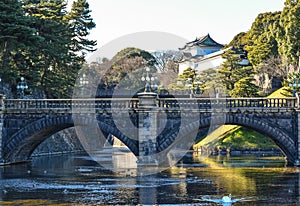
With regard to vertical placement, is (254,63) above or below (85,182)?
above

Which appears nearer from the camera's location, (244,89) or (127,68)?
(244,89)

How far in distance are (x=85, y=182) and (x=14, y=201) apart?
9.57 m

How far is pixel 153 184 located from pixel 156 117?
38.2 ft

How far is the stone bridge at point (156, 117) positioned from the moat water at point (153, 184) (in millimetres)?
2756

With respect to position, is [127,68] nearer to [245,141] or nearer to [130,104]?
[245,141]

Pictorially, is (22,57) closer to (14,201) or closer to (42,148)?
(42,148)

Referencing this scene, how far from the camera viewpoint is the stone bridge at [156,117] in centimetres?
5088

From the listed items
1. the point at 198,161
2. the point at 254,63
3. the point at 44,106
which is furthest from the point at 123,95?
the point at 44,106

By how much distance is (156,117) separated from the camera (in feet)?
167

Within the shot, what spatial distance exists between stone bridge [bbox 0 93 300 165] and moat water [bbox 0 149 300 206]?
2756 millimetres

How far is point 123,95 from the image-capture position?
88.8 metres

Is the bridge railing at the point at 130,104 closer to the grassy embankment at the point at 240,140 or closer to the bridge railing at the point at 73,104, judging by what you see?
the bridge railing at the point at 73,104

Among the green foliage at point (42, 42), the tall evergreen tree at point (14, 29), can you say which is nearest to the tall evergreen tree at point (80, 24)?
the green foliage at point (42, 42)

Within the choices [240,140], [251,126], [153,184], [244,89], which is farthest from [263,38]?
[153,184]
